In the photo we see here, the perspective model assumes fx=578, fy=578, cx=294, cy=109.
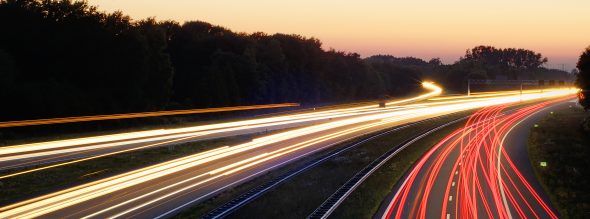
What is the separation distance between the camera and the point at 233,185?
33938 millimetres

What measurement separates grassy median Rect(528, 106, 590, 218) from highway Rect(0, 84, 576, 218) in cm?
1757

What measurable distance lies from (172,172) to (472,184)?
18653mm

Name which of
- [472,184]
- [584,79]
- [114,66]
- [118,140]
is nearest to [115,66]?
[114,66]

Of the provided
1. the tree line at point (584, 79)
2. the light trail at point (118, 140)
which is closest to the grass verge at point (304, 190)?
the light trail at point (118, 140)

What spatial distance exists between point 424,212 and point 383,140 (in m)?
28.4

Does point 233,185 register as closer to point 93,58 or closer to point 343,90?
point 93,58

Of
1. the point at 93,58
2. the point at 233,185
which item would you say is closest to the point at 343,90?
the point at 93,58

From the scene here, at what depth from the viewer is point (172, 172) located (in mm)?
35750

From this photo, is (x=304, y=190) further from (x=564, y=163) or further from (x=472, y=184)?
(x=564, y=163)

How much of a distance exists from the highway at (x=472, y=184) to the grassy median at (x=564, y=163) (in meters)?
0.78

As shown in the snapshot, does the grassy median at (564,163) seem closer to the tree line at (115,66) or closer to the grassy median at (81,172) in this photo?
the grassy median at (81,172)

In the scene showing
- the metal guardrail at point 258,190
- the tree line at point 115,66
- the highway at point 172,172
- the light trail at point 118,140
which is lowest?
the metal guardrail at point 258,190

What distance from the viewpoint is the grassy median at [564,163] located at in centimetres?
3297

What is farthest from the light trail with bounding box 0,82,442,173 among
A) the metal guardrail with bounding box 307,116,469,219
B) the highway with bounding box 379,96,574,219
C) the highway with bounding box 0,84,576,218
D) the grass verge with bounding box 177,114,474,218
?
the highway with bounding box 379,96,574,219
